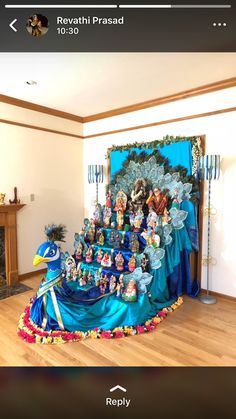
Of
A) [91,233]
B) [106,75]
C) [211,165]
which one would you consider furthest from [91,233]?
[106,75]

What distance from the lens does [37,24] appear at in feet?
1.98

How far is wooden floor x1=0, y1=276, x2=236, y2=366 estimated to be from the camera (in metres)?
1.64

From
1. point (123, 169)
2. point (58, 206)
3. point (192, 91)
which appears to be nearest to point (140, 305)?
point (123, 169)

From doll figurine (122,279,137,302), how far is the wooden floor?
12.0 inches

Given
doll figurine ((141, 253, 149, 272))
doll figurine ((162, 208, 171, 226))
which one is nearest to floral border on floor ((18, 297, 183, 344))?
doll figurine ((141, 253, 149, 272))

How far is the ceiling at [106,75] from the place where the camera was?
204 cm

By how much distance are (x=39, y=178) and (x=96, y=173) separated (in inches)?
33.1

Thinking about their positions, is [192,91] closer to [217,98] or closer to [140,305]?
[217,98]

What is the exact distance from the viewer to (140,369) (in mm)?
621

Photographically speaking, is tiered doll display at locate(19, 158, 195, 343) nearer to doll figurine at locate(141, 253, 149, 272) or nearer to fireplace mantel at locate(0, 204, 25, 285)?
doll figurine at locate(141, 253, 149, 272)

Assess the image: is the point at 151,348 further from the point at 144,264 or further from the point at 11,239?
the point at 11,239

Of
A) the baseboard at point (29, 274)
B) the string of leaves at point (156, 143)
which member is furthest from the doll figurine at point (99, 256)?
the string of leaves at point (156, 143)

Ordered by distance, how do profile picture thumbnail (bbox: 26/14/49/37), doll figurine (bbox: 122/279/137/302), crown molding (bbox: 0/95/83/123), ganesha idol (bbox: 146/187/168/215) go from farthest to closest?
1. crown molding (bbox: 0/95/83/123)
2. ganesha idol (bbox: 146/187/168/215)
3. doll figurine (bbox: 122/279/137/302)
4. profile picture thumbnail (bbox: 26/14/49/37)

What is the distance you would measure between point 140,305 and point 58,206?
7.18 ft
